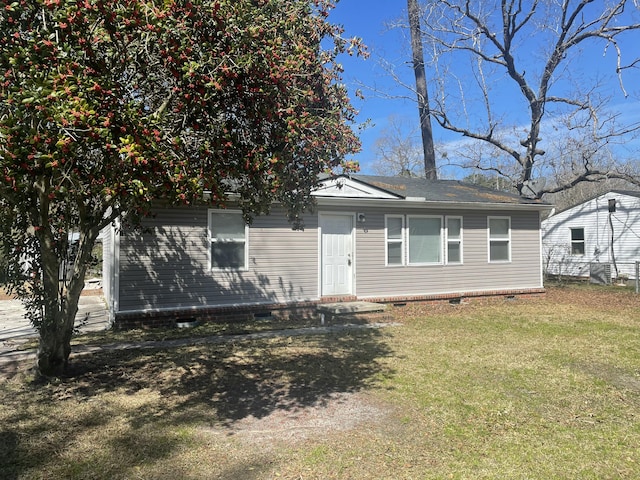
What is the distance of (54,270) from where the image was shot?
488 centimetres

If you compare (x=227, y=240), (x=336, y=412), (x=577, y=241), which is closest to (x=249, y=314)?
(x=227, y=240)

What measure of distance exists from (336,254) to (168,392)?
6.09 m

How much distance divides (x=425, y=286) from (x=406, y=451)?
8.07 m

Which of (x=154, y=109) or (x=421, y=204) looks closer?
(x=154, y=109)

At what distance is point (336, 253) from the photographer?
10453mm

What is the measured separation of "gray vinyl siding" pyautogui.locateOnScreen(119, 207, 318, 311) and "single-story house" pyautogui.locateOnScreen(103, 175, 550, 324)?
2 cm

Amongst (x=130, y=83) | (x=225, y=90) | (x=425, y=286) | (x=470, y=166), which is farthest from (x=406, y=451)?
(x=470, y=166)

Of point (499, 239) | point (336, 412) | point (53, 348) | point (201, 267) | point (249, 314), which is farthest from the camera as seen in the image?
point (499, 239)

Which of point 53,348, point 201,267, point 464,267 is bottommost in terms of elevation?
point 53,348

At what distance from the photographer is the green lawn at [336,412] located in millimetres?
3283

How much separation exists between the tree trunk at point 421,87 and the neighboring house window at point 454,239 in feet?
35.0

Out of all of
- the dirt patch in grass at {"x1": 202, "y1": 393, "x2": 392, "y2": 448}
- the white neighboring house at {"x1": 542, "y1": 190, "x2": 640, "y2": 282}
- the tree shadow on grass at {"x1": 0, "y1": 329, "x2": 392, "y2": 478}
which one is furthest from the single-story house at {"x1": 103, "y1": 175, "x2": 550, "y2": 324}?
the white neighboring house at {"x1": 542, "y1": 190, "x2": 640, "y2": 282}

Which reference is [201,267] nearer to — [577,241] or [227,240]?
[227,240]

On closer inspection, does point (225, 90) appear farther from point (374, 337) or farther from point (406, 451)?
point (374, 337)
